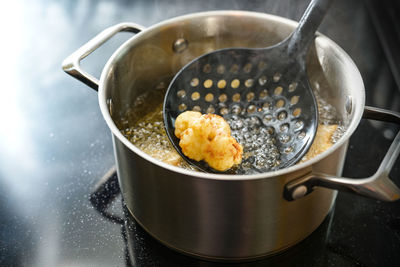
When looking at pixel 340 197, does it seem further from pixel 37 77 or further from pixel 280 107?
pixel 37 77

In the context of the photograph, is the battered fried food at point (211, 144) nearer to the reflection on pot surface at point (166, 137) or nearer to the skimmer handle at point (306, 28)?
the reflection on pot surface at point (166, 137)

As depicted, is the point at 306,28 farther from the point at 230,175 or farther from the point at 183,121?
the point at 230,175

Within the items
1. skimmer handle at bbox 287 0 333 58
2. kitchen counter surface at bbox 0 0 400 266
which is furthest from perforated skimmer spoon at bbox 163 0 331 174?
kitchen counter surface at bbox 0 0 400 266

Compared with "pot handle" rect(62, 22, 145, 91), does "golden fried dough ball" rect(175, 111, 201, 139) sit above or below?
below

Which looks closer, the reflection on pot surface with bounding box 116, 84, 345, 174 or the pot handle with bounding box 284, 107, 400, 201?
the pot handle with bounding box 284, 107, 400, 201

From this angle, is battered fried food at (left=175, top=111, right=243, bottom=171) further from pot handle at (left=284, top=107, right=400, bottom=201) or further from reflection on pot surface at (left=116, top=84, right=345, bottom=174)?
pot handle at (left=284, top=107, right=400, bottom=201)

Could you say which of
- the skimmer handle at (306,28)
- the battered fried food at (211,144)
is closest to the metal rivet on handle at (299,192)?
the battered fried food at (211,144)

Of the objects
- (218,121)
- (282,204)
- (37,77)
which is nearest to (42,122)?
(37,77)
